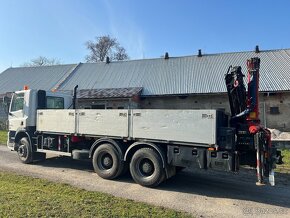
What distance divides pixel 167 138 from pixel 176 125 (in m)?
0.42

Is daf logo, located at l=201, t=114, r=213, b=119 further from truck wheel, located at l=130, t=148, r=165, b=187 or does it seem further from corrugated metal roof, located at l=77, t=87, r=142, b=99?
corrugated metal roof, located at l=77, t=87, r=142, b=99

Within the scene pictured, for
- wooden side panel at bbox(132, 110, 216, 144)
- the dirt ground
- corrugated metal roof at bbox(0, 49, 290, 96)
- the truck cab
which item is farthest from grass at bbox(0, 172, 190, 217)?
corrugated metal roof at bbox(0, 49, 290, 96)

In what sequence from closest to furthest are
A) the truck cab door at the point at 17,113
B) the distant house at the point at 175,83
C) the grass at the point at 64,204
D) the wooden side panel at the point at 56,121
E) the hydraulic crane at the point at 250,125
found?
the grass at the point at 64,204
the hydraulic crane at the point at 250,125
the wooden side panel at the point at 56,121
the truck cab door at the point at 17,113
the distant house at the point at 175,83

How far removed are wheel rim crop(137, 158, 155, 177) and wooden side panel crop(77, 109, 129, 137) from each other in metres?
0.87

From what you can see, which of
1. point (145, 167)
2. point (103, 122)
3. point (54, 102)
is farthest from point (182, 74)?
point (145, 167)

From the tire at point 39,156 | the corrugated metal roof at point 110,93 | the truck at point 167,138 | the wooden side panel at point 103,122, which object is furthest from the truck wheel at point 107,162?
the corrugated metal roof at point 110,93

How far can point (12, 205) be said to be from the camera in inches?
236

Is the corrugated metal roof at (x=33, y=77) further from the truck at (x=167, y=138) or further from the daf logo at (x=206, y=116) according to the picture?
the daf logo at (x=206, y=116)

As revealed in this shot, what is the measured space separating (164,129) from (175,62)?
21208 mm

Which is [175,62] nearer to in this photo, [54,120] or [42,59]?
[54,120]

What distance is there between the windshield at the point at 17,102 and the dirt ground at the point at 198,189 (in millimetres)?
2085

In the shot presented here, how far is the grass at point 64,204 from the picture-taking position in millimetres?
5762

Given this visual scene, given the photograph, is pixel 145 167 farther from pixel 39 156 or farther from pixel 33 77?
pixel 33 77

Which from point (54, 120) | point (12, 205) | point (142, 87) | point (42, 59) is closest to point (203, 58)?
point (142, 87)
